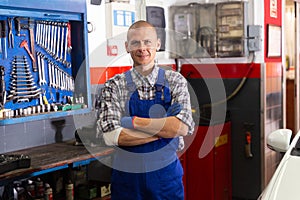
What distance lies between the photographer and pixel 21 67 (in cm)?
318

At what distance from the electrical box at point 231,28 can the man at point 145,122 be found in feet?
7.52

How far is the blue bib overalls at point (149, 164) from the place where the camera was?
2.64 meters

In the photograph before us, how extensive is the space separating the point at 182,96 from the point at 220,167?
2.12 metres

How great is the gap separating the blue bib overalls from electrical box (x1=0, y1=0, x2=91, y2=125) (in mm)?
801

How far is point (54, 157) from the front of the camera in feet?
10.1

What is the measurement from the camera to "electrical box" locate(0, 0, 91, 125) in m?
3.05

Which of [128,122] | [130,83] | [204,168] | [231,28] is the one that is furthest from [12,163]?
[231,28]

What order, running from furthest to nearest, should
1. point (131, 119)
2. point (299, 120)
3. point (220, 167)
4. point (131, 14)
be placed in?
point (299, 120) → point (220, 167) → point (131, 14) → point (131, 119)

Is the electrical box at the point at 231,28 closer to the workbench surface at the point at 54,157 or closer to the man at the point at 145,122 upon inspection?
the workbench surface at the point at 54,157

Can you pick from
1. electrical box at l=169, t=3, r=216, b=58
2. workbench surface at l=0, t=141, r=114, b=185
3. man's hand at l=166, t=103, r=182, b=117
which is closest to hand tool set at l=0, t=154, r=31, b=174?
workbench surface at l=0, t=141, r=114, b=185

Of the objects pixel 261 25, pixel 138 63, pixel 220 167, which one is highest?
pixel 261 25

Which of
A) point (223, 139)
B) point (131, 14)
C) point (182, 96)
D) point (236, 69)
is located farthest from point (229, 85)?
point (182, 96)

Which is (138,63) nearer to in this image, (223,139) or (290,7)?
(223,139)

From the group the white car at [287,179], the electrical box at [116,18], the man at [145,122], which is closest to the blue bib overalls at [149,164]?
the man at [145,122]
